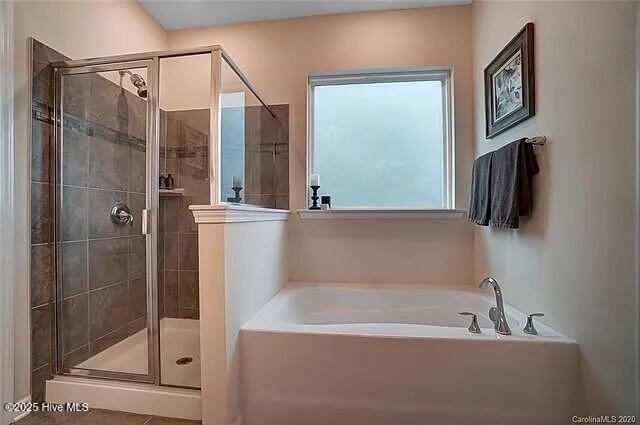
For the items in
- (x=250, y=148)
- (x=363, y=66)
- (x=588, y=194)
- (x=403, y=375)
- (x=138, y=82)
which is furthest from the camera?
(x=363, y=66)

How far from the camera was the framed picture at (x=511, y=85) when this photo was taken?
1599 millimetres

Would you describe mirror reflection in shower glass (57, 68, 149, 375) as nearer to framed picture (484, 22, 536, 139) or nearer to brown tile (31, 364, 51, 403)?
brown tile (31, 364, 51, 403)

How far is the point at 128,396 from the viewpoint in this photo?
1.59m

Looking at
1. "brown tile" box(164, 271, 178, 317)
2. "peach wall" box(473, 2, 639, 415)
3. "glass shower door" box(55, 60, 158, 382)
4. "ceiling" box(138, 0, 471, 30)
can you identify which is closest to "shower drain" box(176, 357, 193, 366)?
"glass shower door" box(55, 60, 158, 382)

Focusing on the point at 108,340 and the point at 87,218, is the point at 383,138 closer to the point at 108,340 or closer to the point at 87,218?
the point at 87,218

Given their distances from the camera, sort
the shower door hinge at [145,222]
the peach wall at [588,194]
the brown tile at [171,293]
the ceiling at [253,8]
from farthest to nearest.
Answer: the ceiling at [253,8], the brown tile at [171,293], the shower door hinge at [145,222], the peach wall at [588,194]

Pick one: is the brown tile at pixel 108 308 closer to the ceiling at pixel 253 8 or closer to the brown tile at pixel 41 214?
the brown tile at pixel 41 214

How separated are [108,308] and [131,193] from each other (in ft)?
2.42

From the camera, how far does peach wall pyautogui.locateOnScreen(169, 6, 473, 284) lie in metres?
2.39

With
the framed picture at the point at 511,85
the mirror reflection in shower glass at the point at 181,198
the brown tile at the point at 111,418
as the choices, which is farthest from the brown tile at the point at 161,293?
the framed picture at the point at 511,85

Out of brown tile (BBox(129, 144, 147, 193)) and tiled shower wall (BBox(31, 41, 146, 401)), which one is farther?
brown tile (BBox(129, 144, 147, 193))

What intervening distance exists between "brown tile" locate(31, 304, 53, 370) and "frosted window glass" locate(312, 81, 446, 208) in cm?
187

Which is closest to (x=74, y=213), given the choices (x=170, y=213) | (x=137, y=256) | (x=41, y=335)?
(x=137, y=256)

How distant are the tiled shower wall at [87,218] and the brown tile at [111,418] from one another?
326 mm
